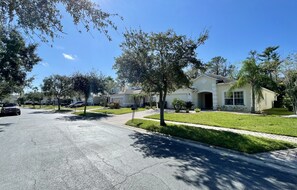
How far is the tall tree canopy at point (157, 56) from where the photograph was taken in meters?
11.8

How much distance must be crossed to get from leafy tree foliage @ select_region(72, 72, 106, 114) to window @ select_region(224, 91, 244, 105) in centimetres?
1757

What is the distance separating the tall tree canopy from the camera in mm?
11812

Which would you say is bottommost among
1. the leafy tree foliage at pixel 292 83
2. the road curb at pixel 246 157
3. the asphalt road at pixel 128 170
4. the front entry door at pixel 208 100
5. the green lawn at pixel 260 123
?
the asphalt road at pixel 128 170

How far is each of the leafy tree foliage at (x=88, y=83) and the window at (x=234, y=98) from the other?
17566mm

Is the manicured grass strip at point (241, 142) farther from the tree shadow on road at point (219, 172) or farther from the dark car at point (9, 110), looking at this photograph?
the dark car at point (9, 110)

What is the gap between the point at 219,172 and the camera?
483 cm

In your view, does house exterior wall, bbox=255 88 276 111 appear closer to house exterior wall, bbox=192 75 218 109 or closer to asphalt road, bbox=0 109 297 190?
house exterior wall, bbox=192 75 218 109

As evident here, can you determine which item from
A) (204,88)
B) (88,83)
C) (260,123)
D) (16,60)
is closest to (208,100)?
(204,88)

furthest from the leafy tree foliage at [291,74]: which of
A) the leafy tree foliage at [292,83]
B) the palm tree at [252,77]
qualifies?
the palm tree at [252,77]

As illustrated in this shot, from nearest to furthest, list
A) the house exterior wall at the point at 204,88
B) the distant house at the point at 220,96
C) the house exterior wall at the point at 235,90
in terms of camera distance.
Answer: the house exterior wall at the point at 235,90 → the distant house at the point at 220,96 → the house exterior wall at the point at 204,88

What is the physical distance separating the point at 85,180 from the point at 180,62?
9453 mm

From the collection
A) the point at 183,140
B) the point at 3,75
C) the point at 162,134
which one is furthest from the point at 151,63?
the point at 3,75

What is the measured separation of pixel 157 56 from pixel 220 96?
15.5 meters

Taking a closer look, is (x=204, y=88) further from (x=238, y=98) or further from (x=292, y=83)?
(x=292, y=83)
